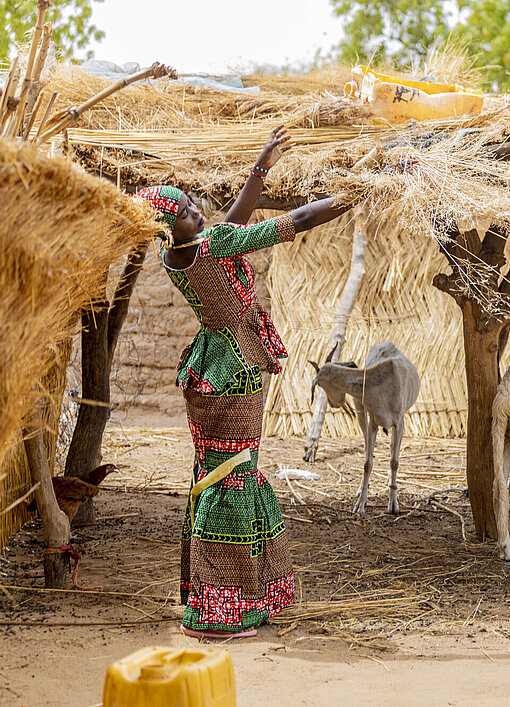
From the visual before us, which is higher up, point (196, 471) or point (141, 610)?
point (196, 471)

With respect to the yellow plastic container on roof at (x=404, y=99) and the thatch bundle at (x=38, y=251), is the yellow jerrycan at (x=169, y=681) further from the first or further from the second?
the yellow plastic container on roof at (x=404, y=99)

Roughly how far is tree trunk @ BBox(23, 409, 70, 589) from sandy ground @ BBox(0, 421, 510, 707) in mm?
115

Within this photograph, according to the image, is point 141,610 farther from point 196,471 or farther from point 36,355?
point 36,355

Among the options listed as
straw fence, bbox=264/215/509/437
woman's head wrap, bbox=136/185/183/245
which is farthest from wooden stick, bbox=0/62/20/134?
straw fence, bbox=264/215/509/437

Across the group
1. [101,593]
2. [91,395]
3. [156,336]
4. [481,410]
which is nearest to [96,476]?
[91,395]

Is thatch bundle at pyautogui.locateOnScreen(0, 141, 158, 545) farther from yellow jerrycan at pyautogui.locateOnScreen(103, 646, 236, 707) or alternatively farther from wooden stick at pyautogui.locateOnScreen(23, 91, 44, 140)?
yellow jerrycan at pyautogui.locateOnScreen(103, 646, 236, 707)

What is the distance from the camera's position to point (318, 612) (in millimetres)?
3975

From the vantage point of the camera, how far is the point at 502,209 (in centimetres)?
380

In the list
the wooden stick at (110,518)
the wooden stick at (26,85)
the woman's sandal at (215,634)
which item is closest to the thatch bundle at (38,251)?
the wooden stick at (26,85)

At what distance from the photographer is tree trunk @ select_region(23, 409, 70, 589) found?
396cm

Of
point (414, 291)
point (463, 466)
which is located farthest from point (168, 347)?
point (463, 466)

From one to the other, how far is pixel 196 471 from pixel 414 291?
643 cm

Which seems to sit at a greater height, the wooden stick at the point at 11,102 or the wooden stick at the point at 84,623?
the wooden stick at the point at 11,102

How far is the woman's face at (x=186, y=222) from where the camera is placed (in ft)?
11.3
